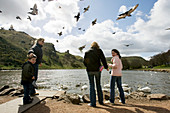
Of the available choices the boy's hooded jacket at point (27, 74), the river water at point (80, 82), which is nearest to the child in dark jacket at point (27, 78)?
the boy's hooded jacket at point (27, 74)

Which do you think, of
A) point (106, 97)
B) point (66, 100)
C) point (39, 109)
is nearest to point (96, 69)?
point (66, 100)

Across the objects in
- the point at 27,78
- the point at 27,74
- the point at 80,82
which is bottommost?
the point at 80,82

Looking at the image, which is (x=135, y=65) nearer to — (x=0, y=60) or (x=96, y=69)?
(x=96, y=69)

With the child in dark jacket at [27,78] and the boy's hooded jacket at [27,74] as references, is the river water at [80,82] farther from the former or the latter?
the boy's hooded jacket at [27,74]

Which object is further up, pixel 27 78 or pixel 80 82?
pixel 27 78

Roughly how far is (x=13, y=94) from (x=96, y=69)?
231 inches

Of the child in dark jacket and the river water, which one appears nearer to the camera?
the child in dark jacket

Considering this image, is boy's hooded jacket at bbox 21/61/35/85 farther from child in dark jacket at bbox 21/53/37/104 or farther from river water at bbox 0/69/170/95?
river water at bbox 0/69/170/95

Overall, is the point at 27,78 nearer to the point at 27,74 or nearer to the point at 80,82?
the point at 27,74

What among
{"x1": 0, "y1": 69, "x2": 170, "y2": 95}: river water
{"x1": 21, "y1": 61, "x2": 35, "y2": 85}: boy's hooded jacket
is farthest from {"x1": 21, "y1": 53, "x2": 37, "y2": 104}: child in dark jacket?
{"x1": 0, "y1": 69, "x2": 170, "y2": 95}: river water

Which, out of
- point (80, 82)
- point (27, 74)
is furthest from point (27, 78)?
point (80, 82)

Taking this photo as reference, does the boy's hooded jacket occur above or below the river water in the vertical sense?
above

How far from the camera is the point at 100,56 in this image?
5363 millimetres

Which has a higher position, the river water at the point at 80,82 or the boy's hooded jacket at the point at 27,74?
the boy's hooded jacket at the point at 27,74
